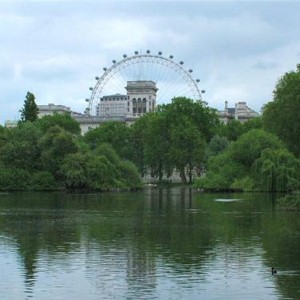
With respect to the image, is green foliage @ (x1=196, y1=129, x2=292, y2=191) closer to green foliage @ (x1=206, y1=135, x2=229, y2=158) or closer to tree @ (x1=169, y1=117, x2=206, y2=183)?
green foliage @ (x1=206, y1=135, x2=229, y2=158)

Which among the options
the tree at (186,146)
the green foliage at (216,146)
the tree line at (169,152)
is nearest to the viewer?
the tree line at (169,152)

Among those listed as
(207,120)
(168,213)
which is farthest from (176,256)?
(207,120)

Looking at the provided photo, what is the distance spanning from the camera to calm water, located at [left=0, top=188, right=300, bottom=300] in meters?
21.6

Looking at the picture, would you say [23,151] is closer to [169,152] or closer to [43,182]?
[43,182]

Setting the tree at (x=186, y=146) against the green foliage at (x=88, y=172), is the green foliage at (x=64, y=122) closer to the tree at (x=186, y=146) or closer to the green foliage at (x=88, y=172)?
the tree at (x=186, y=146)

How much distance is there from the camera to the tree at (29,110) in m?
125

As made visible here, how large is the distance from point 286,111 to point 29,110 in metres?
57.9

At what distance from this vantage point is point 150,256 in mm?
27984

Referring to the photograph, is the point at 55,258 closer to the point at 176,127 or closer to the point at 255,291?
the point at 255,291

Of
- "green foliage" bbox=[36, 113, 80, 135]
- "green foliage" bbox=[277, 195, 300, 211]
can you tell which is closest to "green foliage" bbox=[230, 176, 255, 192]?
"green foliage" bbox=[277, 195, 300, 211]

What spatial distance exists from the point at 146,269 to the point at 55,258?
402 centimetres

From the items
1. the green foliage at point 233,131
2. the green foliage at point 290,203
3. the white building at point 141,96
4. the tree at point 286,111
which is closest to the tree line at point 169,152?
the tree at point 286,111

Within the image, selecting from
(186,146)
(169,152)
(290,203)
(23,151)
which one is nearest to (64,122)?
(169,152)

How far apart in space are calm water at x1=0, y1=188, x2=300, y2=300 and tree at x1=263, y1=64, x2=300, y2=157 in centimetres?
3113
